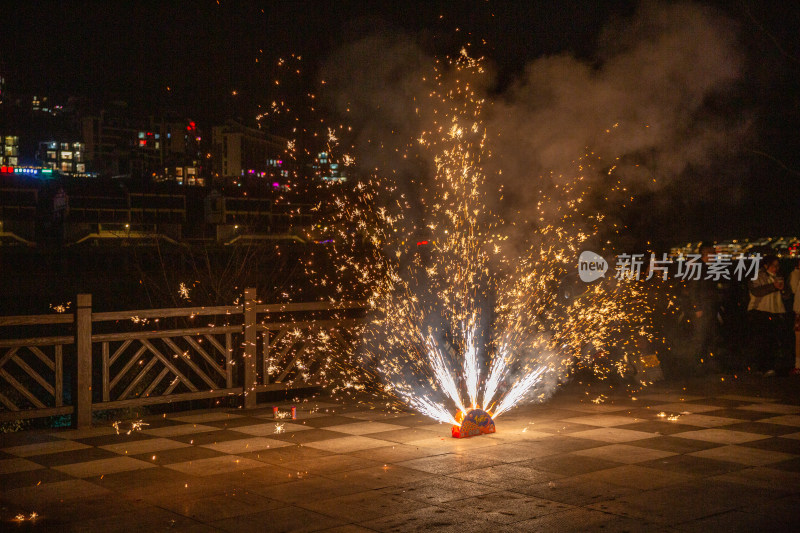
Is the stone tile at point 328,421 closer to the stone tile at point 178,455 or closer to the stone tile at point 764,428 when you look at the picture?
the stone tile at point 178,455

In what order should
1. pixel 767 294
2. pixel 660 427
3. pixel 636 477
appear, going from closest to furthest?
pixel 636 477 < pixel 660 427 < pixel 767 294

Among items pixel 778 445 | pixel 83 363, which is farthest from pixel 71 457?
pixel 778 445

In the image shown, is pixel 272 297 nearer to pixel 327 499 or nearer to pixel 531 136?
pixel 531 136

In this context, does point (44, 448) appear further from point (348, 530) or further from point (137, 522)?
point (348, 530)

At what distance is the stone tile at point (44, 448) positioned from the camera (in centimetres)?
722

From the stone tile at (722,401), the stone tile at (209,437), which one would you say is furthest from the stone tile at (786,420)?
the stone tile at (209,437)

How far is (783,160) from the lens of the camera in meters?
13.8

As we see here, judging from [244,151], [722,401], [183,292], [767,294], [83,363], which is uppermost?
[244,151]

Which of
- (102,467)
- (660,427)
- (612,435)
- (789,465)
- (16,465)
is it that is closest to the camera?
(789,465)

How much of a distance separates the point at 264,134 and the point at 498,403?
7171mm

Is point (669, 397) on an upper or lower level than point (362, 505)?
upper

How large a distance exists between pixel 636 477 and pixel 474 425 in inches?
78.9

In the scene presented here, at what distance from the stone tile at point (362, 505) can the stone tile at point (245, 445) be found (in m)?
2.00

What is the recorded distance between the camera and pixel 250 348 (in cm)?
1012
